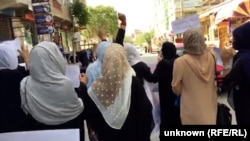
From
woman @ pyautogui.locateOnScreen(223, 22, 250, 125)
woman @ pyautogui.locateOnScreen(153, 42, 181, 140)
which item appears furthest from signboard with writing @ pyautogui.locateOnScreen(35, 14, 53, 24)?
woman @ pyautogui.locateOnScreen(223, 22, 250, 125)

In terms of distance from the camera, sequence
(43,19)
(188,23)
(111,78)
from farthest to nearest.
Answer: (43,19)
(188,23)
(111,78)

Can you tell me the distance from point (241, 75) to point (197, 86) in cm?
53

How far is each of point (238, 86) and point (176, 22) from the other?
3.95 metres

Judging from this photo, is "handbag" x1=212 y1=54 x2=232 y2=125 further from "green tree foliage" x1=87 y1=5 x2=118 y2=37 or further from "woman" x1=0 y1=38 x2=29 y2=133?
"green tree foliage" x1=87 y1=5 x2=118 y2=37

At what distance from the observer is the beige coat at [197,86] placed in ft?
13.2

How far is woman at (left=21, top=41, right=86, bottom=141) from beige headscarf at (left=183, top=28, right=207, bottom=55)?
1.40 m

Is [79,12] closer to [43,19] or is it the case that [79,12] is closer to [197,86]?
[43,19]

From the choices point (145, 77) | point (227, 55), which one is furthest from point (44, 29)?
point (227, 55)

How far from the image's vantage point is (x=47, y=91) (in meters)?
2.99

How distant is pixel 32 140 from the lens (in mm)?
2629

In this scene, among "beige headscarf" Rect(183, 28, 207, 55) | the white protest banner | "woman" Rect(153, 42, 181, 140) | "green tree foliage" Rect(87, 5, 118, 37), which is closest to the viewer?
"beige headscarf" Rect(183, 28, 207, 55)

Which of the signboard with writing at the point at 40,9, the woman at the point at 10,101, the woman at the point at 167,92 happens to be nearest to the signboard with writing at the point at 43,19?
the signboard with writing at the point at 40,9

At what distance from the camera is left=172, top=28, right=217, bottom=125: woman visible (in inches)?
157

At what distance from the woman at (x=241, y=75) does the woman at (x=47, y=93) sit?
4.81ft
